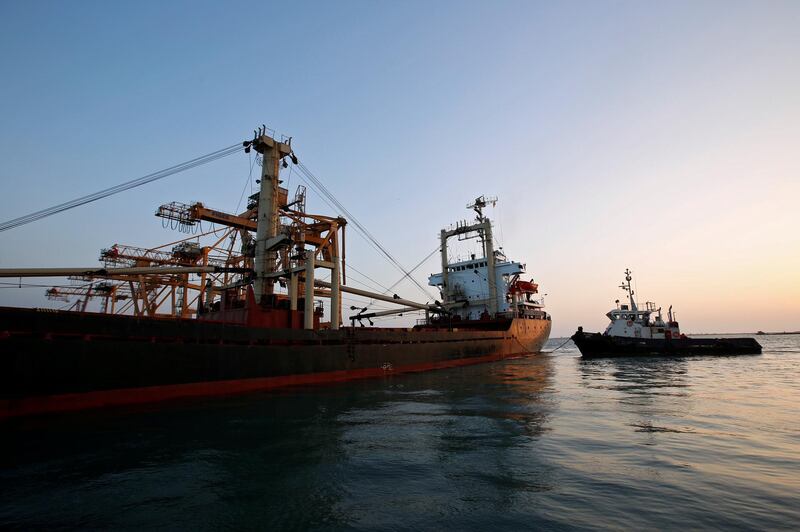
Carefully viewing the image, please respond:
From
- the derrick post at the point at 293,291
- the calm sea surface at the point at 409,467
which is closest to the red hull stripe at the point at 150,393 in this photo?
the calm sea surface at the point at 409,467

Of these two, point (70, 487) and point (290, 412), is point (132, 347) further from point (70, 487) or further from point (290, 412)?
point (70, 487)

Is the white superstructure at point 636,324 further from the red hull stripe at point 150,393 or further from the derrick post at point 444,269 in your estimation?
the red hull stripe at point 150,393

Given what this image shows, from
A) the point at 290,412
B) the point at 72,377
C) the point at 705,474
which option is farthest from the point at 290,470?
the point at 72,377

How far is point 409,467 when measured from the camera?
6.62 meters

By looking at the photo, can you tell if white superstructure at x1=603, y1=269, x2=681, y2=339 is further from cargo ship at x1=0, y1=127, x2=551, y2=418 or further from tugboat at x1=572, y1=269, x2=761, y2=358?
cargo ship at x1=0, y1=127, x2=551, y2=418

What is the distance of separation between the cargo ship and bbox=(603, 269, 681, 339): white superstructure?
10.3 metres

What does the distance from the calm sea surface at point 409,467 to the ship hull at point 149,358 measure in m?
1.00

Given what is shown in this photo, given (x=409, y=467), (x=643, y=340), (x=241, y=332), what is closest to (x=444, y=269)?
(x=643, y=340)

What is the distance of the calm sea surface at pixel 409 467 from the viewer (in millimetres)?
4824

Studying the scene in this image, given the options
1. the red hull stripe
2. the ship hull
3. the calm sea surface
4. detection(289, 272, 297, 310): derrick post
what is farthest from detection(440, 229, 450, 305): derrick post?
the calm sea surface

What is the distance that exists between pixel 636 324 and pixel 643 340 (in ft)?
8.62

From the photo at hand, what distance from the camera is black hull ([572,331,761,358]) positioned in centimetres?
3759

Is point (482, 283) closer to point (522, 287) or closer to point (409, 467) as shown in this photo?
point (522, 287)

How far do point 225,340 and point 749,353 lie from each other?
51015 mm
